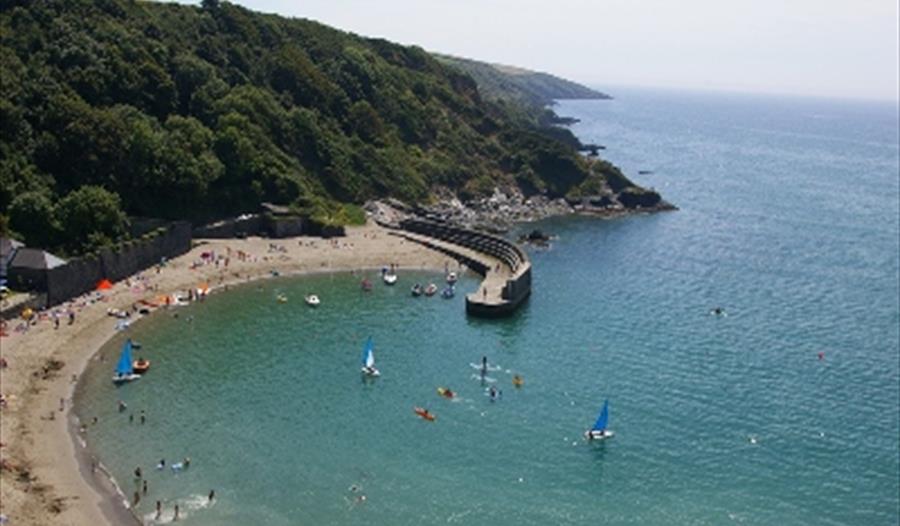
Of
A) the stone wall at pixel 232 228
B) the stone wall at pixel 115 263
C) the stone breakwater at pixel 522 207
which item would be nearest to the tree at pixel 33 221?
the stone wall at pixel 115 263

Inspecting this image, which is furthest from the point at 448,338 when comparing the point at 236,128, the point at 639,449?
the point at 236,128

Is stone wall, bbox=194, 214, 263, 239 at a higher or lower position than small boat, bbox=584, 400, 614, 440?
higher

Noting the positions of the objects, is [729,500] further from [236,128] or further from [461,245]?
[236,128]

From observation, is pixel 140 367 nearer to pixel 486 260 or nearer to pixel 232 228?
pixel 232 228

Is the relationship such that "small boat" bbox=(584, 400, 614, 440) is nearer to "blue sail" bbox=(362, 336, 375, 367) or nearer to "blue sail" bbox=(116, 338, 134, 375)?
"blue sail" bbox=(362, 336, 375, 367)

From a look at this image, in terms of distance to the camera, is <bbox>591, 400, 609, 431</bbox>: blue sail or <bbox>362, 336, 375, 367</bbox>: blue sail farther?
<bbox>362, 336, 375, 367</bbox>: blue sail

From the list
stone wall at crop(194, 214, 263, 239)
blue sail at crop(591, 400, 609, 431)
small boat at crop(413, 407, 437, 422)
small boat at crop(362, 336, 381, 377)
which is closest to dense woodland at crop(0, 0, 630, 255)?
stone wall at crop(194, 214, 263, 239)
